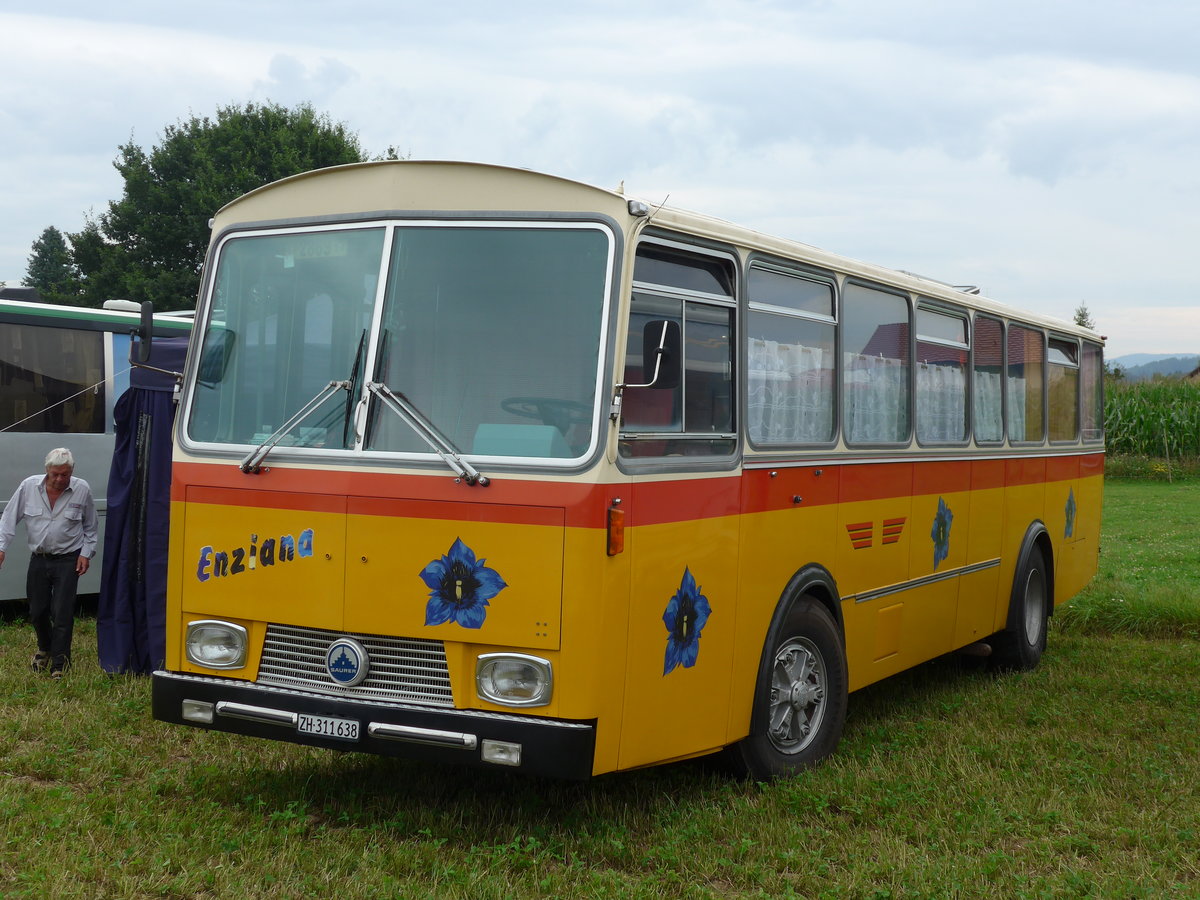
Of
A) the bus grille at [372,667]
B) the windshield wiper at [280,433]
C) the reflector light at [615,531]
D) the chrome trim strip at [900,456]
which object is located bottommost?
the bus grille at [372,667]

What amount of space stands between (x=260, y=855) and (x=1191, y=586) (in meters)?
11.4

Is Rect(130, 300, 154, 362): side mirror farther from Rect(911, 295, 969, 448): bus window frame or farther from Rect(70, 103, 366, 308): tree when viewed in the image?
Rect(70, 103, 366, 308): tree

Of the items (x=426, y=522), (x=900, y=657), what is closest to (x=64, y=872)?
(x=426, y=522)

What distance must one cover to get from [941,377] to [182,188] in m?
34.3

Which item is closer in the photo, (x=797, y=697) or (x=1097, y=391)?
(x=797, y=697)

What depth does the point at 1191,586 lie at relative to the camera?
45.1 feet

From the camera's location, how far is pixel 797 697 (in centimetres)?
681

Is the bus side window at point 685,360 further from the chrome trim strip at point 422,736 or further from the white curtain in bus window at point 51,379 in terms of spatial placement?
the white curtain in bus window at point 51,379

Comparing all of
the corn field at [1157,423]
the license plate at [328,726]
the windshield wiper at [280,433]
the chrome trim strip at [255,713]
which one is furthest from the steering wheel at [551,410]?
the corn field at [1157,423]

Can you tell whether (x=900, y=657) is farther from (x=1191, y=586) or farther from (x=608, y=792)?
(x=1191, y=586)

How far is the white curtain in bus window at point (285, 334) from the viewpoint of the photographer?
5.69 meters

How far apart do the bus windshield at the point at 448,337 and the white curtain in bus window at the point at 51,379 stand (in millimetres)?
6150

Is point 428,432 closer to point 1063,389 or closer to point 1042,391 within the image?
point 1042,391

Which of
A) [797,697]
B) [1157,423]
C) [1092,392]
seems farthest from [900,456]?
[1157,423]
